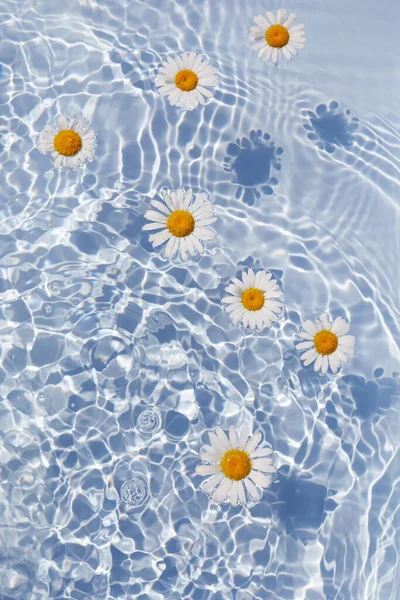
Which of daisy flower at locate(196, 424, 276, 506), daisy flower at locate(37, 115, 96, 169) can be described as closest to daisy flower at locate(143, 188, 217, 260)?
daisy flower at locate(37, 115, 96, 169)

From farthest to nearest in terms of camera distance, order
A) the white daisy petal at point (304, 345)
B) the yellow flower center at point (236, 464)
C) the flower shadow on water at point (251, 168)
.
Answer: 1. the flower shadow on water at point (251, 168)
2. the white daisy petal at point (304, 345)
3. the yellow flower center at point (236, 464)

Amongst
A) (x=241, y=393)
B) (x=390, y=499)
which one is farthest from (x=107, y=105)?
(x=390, y=499)

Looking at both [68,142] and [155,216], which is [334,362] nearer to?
[155,216]

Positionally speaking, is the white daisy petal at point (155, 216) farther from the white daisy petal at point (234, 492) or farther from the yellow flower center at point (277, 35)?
the white daisy petal at point (234, 492)

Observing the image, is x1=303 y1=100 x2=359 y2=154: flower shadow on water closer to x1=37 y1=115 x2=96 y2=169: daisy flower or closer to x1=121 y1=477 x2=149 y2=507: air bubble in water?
x1=37 y1=115 x2=96 y2=169: daisy flower

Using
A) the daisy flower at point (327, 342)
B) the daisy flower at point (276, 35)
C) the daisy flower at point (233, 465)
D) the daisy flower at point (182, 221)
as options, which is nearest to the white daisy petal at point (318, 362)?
the daisy flower at point (327, 342)

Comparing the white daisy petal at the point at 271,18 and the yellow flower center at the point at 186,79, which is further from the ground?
the white daisy petal at the point at 271,18
